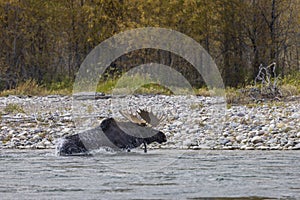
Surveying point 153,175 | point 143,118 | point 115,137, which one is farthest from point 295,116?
point 153,175

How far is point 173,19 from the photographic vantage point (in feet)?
81.4

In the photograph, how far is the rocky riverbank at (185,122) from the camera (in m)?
10.5

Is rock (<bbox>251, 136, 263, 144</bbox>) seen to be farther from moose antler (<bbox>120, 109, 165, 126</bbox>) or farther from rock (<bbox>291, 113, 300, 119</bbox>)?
rock (<bbox>291, 113, 300, 119</bbox>)

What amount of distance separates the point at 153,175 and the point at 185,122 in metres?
5.19

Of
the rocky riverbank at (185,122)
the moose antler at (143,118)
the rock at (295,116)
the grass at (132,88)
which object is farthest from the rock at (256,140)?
the grass at (132,88)

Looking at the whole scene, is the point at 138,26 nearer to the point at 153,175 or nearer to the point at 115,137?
the point at 115,137

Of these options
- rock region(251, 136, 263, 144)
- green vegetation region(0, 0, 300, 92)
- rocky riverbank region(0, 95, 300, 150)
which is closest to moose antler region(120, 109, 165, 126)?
rocky riverbank region(0, 95, 300, 150)

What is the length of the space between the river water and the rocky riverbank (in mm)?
922

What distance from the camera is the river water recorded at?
597 centimetres

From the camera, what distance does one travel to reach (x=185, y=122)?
40.8 feet

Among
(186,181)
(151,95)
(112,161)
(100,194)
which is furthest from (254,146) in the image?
(151,95)

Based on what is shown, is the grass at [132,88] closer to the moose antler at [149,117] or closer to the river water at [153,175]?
the moose antler at [149,117]

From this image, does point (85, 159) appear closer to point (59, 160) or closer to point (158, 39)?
point (59, 160)

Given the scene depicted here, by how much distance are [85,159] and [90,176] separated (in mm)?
1890
